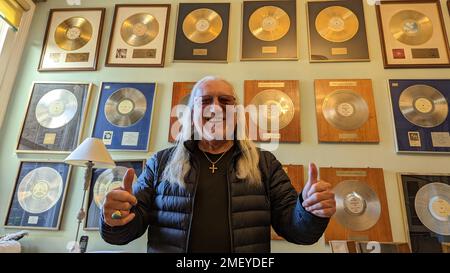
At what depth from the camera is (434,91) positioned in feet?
5.13

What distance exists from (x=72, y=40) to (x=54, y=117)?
591mm

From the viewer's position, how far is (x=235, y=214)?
2.39 feet

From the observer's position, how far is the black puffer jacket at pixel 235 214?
27.3 inches

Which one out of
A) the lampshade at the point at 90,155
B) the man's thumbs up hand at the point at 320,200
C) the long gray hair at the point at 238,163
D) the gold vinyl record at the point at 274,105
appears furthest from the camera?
the gold vinyl record at the point at 274,105

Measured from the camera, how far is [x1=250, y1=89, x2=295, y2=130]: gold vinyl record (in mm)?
1574

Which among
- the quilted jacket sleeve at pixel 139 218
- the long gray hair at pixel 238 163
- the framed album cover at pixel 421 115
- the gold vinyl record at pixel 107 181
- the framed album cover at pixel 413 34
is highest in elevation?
the framed album cover at pixel 413 34

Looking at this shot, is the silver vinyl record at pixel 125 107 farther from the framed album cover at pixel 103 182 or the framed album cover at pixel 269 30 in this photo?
the framed album cover at pixel 269 30

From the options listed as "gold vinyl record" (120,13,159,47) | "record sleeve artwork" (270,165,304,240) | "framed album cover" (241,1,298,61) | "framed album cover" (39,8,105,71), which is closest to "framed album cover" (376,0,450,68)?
"framed album cover" (241,1,298,61)

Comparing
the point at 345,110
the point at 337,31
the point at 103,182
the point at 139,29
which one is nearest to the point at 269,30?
the point at 337,31

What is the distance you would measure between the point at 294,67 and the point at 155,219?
4.37 ft

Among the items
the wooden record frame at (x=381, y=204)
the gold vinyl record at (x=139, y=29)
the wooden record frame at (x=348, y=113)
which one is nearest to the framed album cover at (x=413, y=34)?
the wooden record frame at (x=348, y=113)

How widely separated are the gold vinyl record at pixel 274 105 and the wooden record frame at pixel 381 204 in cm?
37
